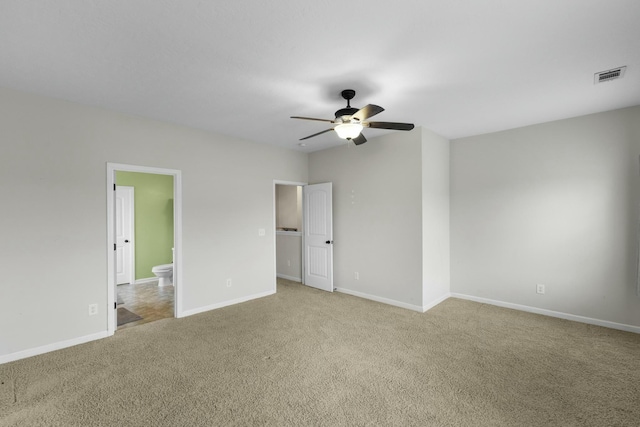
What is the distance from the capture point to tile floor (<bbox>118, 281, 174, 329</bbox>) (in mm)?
4012

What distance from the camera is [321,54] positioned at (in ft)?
7.27

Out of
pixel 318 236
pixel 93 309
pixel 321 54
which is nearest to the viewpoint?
pixel 321 54

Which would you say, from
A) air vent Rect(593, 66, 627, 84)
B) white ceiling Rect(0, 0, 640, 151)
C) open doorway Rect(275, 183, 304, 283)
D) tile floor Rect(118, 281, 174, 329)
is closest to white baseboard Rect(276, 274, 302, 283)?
open doorway Rect(275, 183, 304, 283)

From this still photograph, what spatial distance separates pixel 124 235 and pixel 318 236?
149 inches

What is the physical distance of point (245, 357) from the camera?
2820mm

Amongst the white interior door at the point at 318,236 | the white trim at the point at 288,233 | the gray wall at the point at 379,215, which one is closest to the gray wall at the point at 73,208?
the white interior door at the point at 318,236

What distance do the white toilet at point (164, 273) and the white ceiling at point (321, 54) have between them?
123 inches

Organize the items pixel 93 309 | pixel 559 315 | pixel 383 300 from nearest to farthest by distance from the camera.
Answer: pixel 93 309 → pixel 559 315 → pixel 383 300

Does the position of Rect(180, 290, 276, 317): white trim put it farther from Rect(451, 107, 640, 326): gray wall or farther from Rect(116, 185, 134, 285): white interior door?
Rect(451, 107, 640, 326): gray wall

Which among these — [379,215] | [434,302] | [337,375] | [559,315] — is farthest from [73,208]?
[559,315]

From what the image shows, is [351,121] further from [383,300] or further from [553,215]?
[553,215]

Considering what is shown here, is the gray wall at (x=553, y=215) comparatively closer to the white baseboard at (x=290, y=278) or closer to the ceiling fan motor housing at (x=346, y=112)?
the ceiling fan motor housing at (x=346, y=112)

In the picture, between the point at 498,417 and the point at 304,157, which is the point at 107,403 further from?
the point at 304,157

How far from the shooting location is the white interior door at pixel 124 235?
562cm
